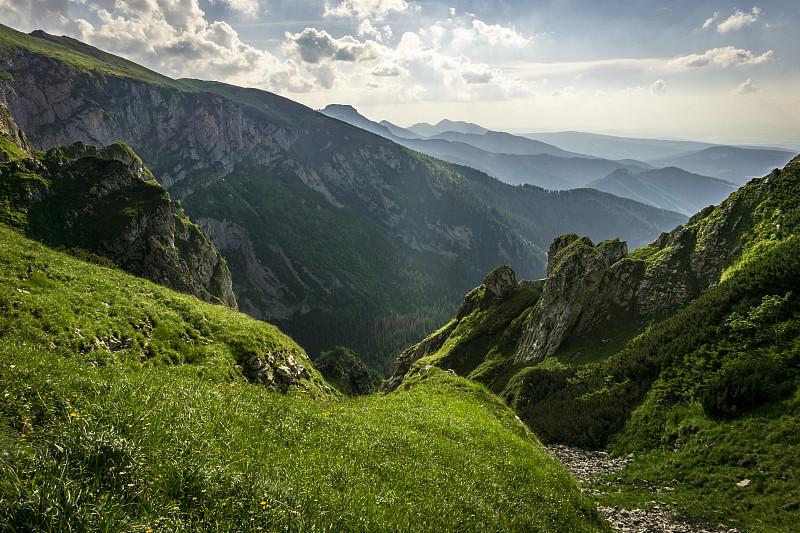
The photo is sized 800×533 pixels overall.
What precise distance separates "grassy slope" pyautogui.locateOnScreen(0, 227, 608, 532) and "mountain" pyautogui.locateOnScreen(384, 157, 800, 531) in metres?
10.9

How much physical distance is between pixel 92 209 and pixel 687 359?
70.1 m

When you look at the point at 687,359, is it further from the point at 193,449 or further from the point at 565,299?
the point at 193,449

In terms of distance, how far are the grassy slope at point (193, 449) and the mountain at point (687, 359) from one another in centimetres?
1094

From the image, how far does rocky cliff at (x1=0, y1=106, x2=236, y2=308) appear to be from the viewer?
37031 mm

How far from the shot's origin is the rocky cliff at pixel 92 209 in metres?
37.0

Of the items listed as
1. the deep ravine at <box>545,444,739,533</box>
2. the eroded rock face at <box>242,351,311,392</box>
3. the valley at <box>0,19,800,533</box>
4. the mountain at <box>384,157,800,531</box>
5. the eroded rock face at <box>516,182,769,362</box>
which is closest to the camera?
the valley at <box>0,19,800,533</box>

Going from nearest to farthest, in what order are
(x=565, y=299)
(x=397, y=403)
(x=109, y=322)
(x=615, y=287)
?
(x=109, y=322), (x=397, y=403), (x=615, y=287), (x=565, y=299)

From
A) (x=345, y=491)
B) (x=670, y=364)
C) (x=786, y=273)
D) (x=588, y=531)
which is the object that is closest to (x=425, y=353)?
(x=670, y=364)

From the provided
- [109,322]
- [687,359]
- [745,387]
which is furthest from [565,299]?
[109,322]

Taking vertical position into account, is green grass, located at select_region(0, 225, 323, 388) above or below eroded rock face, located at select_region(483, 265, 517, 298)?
above

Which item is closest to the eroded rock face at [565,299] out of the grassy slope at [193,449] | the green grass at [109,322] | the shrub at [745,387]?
the shrub at [745,387]

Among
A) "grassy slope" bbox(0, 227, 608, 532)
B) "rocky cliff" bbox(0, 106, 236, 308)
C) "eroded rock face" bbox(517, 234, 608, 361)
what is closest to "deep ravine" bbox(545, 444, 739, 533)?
"grassy slope" bbox(0, 227, 608, 532)

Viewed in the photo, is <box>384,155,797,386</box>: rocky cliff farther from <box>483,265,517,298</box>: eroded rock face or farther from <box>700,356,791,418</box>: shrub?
<box>700,356,791,418</box>: shrub

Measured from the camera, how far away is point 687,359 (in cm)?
2842
